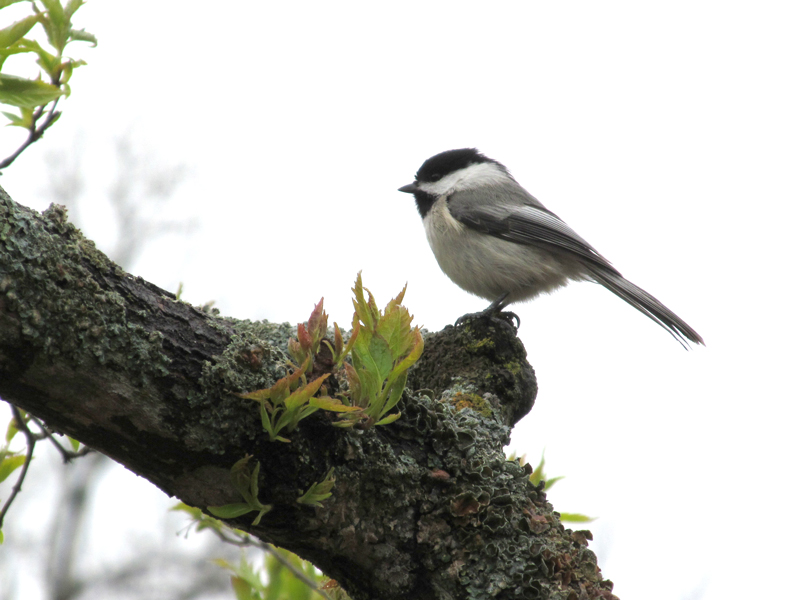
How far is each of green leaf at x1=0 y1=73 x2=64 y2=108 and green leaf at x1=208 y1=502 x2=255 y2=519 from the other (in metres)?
1.04

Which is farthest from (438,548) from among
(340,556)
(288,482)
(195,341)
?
(195,341)

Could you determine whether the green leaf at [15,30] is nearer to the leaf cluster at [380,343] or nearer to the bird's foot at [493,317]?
the leaf cluster at [380,343]

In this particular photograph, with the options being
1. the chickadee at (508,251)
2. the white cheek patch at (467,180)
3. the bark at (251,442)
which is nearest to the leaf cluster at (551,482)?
the bark at (251,442)

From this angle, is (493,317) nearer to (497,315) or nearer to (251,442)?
(497,315)

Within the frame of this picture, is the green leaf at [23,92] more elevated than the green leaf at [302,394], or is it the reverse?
the green leaf at [23,92]

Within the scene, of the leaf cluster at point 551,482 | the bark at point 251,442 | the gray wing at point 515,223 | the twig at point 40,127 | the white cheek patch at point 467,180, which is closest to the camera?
the bark at point 251,442

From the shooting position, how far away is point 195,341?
1.59 metres

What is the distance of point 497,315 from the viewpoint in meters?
3.97

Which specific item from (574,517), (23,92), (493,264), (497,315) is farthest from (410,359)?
(493,264)

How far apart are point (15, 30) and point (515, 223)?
3.56 m

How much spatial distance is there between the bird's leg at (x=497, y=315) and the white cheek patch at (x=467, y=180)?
1.04 m

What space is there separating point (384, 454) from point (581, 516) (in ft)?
4.14

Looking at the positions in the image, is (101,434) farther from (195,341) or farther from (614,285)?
(614,285)

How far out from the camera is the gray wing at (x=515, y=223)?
15.0ft
